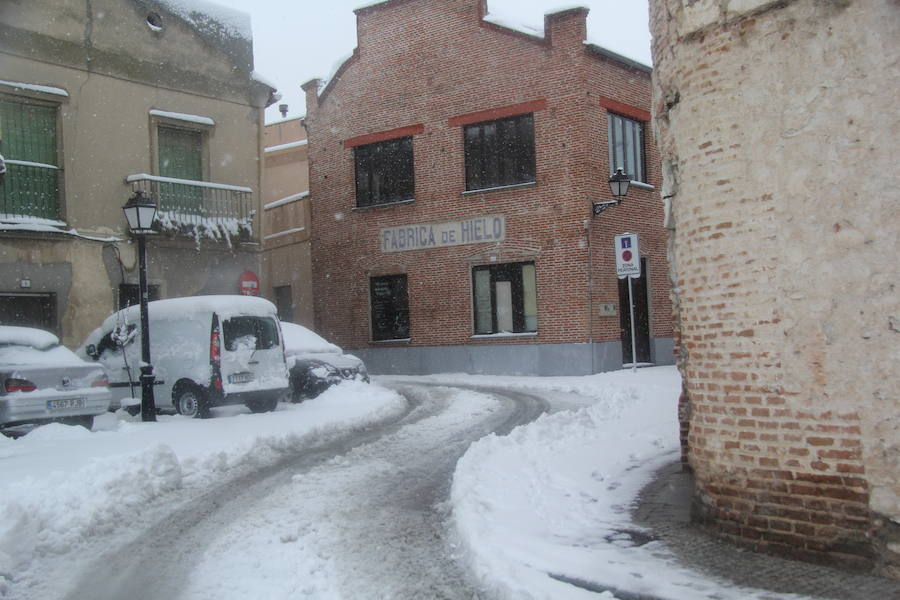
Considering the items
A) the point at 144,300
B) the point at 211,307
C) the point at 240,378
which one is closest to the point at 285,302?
the point at 211,307

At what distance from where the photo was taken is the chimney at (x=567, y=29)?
18.4 metres

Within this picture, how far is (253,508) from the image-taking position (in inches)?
255

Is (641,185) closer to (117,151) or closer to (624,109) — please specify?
(624,109)

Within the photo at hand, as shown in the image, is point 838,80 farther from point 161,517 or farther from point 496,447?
point 161,517

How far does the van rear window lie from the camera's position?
12.0 meters

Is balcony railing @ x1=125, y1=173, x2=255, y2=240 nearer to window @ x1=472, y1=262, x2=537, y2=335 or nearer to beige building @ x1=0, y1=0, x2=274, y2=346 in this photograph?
beige building @ x1=0, y1=0, x2=274, y2=346

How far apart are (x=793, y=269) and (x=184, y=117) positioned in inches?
584

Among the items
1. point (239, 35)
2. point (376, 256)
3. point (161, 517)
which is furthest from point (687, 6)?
point (376, 256)

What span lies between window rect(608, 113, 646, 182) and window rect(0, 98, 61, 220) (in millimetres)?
11921

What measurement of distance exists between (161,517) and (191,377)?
587cm

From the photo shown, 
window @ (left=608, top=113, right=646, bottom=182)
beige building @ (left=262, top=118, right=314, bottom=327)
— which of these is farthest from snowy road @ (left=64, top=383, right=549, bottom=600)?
beige building @ (left=262, top=118, right=314, bottom=327)

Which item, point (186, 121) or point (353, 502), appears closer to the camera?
point (353, 502)

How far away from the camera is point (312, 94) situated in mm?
23016

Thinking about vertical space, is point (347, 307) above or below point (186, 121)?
below
